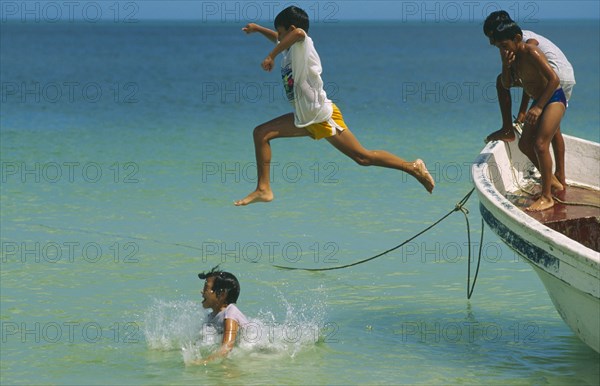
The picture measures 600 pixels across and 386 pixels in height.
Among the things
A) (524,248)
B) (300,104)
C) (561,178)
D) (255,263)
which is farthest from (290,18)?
(255,263)

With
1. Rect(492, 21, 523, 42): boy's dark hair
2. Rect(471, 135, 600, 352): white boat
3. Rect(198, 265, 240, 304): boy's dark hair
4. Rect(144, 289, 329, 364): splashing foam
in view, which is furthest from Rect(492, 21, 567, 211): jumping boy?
Rect(198, 265, 240, 304): boy's dark hair

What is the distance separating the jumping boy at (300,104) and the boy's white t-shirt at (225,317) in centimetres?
77

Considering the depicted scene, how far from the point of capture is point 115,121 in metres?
22.9

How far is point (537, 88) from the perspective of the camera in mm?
7242

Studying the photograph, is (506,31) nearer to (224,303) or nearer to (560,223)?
(560,223)

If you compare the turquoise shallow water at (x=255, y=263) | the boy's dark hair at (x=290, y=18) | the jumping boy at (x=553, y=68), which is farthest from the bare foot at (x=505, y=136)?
the boy's dark hair at (x=290, y=18)

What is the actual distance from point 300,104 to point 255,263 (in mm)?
4069

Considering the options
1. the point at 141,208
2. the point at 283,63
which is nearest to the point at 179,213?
the point at 141,208

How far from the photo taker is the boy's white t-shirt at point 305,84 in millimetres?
6535

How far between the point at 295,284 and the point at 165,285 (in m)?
1.20

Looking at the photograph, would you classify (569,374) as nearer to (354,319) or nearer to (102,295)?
(354,319)

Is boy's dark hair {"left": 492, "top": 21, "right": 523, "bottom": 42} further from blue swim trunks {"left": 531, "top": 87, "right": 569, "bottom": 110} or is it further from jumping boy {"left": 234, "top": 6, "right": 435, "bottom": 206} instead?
jumping boy {"left": 234, "top": 6, "right": 435, "bottom": 206}

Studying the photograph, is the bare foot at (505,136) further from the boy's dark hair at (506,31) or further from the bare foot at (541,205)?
the boy's dark hair at (506,31)

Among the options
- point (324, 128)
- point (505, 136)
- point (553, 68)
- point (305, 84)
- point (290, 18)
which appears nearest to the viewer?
point (290, 18)
